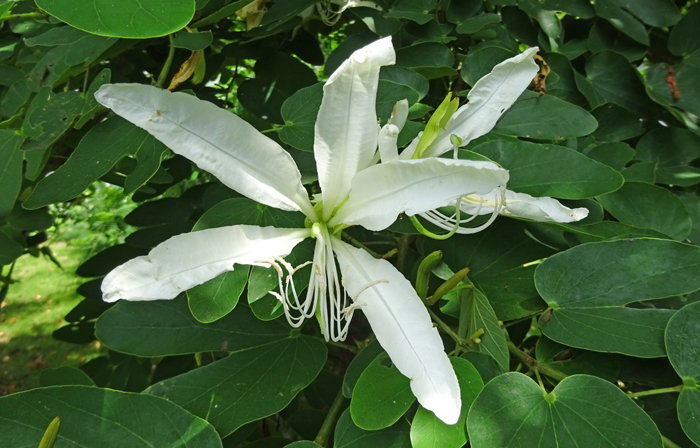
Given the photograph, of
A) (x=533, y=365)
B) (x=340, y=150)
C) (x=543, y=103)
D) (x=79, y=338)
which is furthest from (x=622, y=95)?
(x=79, y=338)

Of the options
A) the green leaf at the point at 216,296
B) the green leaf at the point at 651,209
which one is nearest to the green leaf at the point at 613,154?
the green leaf at the point at 651,209

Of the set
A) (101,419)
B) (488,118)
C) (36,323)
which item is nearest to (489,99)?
(488,118)

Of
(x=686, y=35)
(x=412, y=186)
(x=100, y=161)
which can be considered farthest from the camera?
(x=686, y=35)

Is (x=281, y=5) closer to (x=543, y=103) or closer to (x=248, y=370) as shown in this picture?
(x=543, y=103)

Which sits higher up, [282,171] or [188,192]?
[282,171]

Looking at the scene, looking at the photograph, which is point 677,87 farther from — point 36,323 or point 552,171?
point 36,323

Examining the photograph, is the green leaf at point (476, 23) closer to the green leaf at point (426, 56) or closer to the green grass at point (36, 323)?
the green leaf at point (426, 56)
